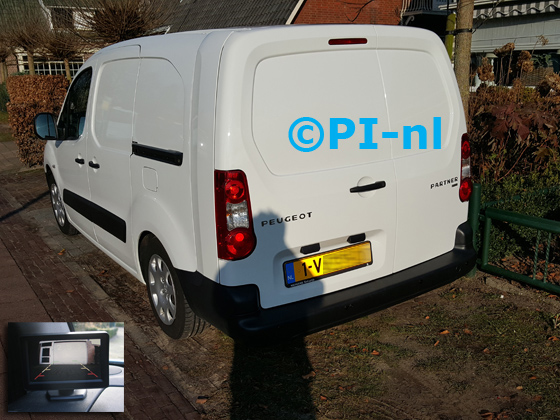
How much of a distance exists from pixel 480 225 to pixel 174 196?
3.05 m

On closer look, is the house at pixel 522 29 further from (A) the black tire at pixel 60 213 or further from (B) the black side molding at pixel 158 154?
(B) the black side molding at pixel 158 154

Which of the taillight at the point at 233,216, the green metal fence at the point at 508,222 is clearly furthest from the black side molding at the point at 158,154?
the green metal fence at the point at 508,222

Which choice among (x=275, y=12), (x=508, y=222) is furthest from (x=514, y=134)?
(x=275, y=12)

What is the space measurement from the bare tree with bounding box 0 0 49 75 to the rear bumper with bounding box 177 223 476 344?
17432mm

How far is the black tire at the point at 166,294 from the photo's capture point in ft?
12.7

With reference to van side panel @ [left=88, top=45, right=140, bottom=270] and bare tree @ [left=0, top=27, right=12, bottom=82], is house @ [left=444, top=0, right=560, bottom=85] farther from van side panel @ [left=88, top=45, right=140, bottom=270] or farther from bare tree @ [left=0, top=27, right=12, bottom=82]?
bare tree @ [left=0, top=27, right=12, bottom=82]

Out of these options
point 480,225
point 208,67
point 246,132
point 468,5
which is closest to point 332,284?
point 246,132

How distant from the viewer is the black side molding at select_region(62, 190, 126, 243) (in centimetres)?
457

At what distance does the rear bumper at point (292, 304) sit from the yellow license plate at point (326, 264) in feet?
0.46

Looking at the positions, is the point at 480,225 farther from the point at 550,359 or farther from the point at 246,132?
the point at 246,132

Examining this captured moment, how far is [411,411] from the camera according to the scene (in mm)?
3316

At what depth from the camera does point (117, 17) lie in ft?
43.6

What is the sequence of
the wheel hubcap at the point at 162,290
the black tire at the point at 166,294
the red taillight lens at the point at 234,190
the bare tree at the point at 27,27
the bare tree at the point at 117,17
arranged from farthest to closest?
the bare tree at the point at 27,27, the bare tree at the point at 117,17, the wheel hubcap at the point at 162,290, the black tire at the point at 166,294, the red taillight lens at the point at 234,190

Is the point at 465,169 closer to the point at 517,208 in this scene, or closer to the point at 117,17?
the point at 517,208
